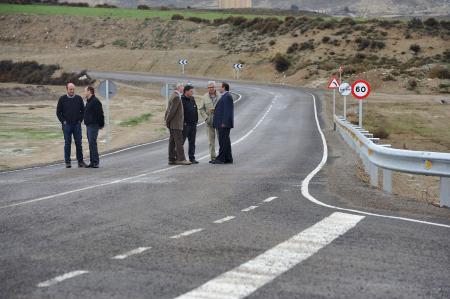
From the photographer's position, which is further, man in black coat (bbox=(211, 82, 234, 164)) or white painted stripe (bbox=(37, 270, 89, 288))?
man in black coat (bbox=(211, 82, 234, 164))

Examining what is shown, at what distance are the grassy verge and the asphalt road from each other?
81.7 ft

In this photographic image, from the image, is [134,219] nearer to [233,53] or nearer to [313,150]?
[313,150]

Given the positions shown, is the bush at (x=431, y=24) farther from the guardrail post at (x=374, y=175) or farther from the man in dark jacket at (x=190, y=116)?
the guardrail post at (x=374, y=175)

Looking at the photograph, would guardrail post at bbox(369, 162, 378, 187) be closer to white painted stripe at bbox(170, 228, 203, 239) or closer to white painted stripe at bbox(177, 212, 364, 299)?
white painted stripe at bbox(177, 212, 364, 299)

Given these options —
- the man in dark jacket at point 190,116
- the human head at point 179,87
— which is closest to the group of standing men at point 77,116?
the human head at point 179,87

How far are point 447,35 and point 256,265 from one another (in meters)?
84.8

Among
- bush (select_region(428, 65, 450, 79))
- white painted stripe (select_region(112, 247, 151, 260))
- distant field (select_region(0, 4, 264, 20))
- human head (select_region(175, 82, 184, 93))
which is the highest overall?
distant field (select_region(0, 4, 264, 20))

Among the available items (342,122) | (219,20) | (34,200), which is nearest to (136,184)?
(34,200)

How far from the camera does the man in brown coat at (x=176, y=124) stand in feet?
66.0

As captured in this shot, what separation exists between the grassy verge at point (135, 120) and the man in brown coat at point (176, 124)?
20598 mm

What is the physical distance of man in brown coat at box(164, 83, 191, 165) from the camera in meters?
20.1

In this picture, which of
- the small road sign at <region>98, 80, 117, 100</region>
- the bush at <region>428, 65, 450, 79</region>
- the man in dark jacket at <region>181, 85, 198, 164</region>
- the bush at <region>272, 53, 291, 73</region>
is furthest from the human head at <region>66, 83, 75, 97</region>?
the bush at <region>272, 53, 291, 73</region>

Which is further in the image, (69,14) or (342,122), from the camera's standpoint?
(69,14)

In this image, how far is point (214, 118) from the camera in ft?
67.3
